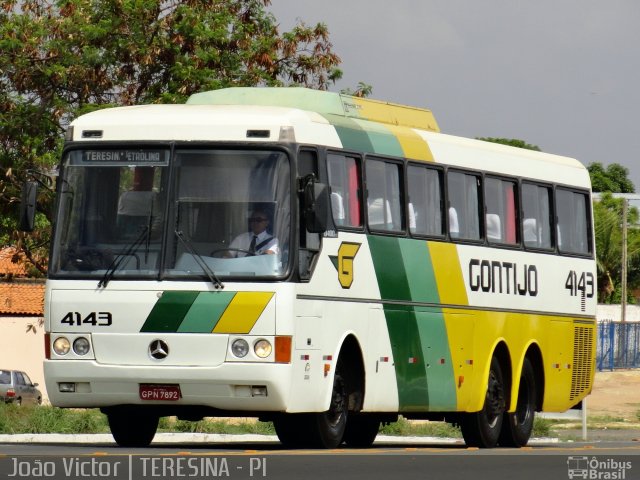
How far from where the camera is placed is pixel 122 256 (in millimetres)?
16250

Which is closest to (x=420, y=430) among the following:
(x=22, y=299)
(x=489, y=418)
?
(x=489, y=418)

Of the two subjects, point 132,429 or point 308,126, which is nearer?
point 308,126

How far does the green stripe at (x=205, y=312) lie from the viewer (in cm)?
1584

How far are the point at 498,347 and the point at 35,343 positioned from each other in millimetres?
38110

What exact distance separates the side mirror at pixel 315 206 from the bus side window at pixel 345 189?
96cm

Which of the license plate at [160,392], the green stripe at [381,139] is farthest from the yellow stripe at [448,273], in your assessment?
the license plate at [160,392]

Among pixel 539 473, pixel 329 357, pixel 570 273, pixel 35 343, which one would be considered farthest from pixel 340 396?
pixel 35 343

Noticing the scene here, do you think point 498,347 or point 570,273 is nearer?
point 498,347

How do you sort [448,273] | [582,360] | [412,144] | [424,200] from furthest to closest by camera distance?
[582,360] → [448,273] → [412,144] → [424,200]

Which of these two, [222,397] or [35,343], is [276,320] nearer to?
[222,397]

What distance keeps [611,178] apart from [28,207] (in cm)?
9942

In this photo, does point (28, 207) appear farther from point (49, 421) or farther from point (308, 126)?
point (49, 421)

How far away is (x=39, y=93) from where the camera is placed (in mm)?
31297

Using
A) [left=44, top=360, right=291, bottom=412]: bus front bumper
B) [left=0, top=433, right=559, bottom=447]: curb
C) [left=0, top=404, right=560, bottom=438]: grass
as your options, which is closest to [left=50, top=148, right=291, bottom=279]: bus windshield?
[left=44, top=360, right=291, bottom=412]: bus front bumper
